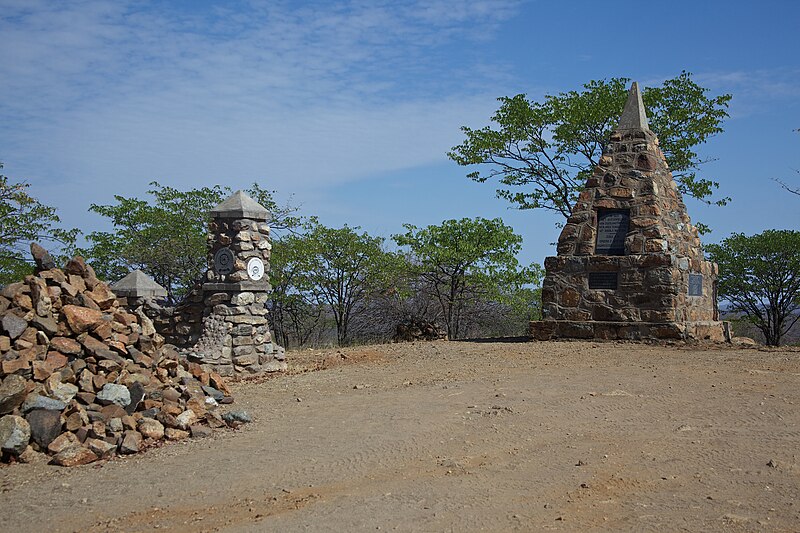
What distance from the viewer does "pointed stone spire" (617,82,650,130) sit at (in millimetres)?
13320

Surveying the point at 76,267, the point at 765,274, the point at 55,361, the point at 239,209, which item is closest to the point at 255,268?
the point at 239,209

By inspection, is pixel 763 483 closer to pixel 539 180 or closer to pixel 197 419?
pixel 197 419

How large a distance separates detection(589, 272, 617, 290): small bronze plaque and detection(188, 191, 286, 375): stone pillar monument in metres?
5.44

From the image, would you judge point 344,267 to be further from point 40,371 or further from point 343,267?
point 40,371

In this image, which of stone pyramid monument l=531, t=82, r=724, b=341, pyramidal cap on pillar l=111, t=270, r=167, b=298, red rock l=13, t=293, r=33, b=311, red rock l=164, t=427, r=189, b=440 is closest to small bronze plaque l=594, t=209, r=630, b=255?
stone pyramid monument l=531, t=82, r=724, b=341

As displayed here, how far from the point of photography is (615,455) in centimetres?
556

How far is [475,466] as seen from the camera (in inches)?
215

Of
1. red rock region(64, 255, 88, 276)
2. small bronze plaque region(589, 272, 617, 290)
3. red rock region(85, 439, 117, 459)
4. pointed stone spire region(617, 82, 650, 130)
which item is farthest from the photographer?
pointed stone spire region(617, 82, 650, 130)

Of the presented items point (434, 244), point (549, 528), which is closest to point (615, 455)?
point (549, 528)

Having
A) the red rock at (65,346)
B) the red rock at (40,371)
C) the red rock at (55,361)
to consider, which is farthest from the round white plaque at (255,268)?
the red rock at (40,371)

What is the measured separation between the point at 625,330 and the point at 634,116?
160 inches

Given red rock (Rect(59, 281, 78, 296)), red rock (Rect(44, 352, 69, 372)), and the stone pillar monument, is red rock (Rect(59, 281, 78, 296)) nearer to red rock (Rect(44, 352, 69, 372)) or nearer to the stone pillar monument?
red rock (Rect(44, 352, 69, 372))

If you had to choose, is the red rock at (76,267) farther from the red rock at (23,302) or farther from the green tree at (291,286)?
the green tree at (291,286)

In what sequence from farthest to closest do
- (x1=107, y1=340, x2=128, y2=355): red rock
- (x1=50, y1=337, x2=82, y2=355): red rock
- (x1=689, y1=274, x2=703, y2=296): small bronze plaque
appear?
(x1=689, y1=274, x2=703, y2=296): small bronze plaque
(x1=107, y1=340, x2=128, y2=355): red rock
(x1=50, y1=337, x2=82, y2=355): red rock
